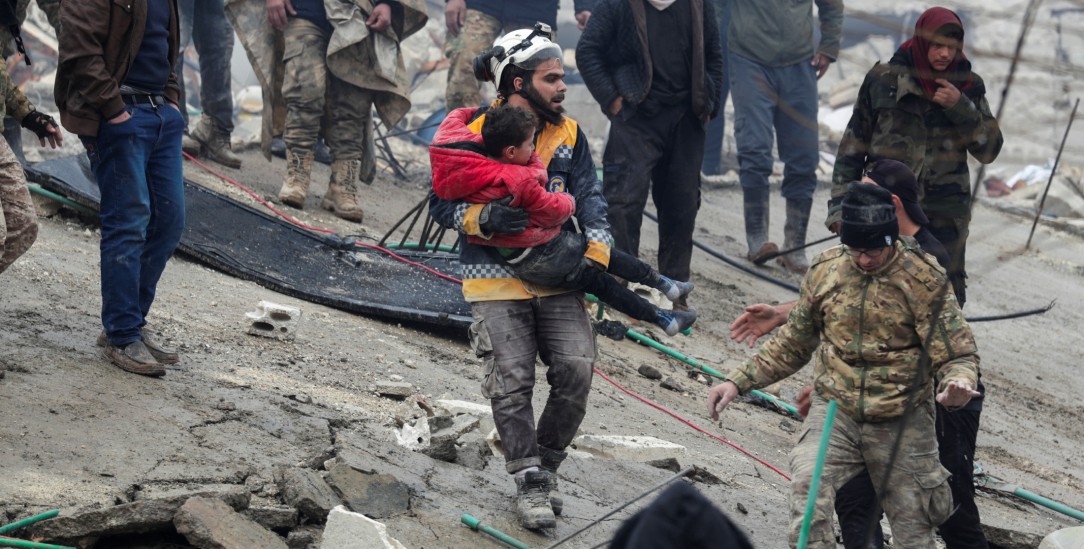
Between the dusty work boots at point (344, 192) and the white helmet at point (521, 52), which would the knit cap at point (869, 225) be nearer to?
the white helmet at point (521, 52)

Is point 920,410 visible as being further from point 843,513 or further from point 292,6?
point 292,6

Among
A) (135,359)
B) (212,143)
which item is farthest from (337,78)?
(135,359)

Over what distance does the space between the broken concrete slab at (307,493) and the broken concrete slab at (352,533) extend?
0.28 metres

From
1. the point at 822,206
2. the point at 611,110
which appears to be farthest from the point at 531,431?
the point at 822,206

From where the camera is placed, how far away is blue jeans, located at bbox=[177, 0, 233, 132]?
952 centimetres

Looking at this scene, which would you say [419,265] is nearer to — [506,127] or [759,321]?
[506,127]

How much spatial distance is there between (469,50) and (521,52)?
5622 mm

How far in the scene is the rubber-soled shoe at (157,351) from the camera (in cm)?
530

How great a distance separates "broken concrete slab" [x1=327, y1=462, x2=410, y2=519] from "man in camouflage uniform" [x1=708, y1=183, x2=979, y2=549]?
118 cm

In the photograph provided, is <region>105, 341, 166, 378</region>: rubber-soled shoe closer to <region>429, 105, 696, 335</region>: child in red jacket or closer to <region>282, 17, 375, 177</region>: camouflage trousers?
<region>429, 105, 696, 335</region>: child in red jacket

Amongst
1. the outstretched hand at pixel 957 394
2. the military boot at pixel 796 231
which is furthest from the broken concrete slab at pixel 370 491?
the military boot at pixel 796 231

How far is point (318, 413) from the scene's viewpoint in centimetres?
524

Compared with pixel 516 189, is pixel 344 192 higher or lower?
lower

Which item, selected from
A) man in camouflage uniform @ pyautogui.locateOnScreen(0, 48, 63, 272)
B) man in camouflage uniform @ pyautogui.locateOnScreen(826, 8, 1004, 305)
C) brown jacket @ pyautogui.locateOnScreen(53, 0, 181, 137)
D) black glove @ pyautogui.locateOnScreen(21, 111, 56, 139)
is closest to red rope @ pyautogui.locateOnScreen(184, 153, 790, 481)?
man in camouflage uniform @ pyautogui.locateOnScreen(826, 8, 1004, 305)
